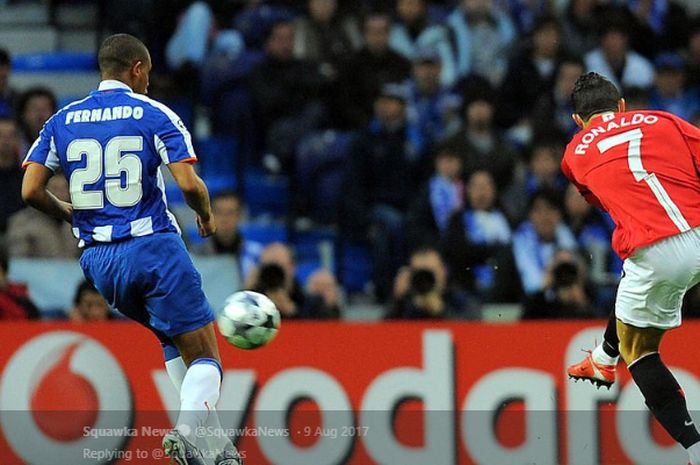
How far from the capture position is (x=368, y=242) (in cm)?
1329

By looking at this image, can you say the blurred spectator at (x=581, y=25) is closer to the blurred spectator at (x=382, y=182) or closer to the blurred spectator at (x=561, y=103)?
the blurred spectator at (x=561, y=103)

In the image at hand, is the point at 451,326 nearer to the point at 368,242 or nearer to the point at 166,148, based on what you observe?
the point at 368,242

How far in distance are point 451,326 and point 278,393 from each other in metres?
1.32

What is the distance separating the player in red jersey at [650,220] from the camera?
8094 millimetres

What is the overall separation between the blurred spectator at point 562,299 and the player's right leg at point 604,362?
285cm

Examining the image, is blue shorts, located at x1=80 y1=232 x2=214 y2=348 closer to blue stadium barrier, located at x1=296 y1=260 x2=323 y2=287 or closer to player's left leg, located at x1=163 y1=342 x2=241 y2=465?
player's left leg, located at x1=163 y1=342 x2=241 y2=465

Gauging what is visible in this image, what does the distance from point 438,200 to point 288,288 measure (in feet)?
6.35

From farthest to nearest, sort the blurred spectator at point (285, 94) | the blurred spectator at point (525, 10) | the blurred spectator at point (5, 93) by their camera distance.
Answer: the blurred spectator at point (525, 10) < the blurred spectator at point (285, 94) < the blurred spectator at point (5, 93)

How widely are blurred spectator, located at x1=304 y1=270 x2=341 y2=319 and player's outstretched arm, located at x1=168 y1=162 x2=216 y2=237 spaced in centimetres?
372

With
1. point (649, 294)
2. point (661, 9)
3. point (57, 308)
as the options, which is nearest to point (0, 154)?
point (57, 308)

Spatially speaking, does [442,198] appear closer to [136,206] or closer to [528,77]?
[528,77]

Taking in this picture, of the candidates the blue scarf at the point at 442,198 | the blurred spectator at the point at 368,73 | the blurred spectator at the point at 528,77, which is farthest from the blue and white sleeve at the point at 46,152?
the blurred spectator at the point at 528,77

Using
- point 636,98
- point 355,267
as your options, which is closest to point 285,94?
point 355,267

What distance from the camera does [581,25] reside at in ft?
50.5
